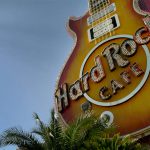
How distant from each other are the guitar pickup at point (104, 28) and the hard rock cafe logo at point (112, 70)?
55.9 inches

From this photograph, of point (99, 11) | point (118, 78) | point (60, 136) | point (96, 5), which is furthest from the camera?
point (96, 5)

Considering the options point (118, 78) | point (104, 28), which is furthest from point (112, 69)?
point (104, 28)

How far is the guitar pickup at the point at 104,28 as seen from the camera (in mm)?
21984

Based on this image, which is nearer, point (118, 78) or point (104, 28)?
point (118, 78)

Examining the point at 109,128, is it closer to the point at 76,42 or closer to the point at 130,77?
the point at 130,77

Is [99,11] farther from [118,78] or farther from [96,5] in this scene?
[118,78]

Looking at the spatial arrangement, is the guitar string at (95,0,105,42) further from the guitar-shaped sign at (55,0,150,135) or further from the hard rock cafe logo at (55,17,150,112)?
the hard rock cafe logo at (55,17,150,112)

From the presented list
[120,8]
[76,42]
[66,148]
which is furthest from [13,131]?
[120,8]

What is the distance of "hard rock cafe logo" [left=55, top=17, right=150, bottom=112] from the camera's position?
1897cm

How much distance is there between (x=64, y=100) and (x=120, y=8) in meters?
6.46

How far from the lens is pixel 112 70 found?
20.0 meters

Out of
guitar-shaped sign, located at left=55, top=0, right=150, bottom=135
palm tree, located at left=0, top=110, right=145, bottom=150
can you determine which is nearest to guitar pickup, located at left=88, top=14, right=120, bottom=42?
guitar-shaped sign, located at left=55, top=0, right=150, bottom=135

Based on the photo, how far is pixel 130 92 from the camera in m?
18.5

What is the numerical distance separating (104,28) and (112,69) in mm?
3460
